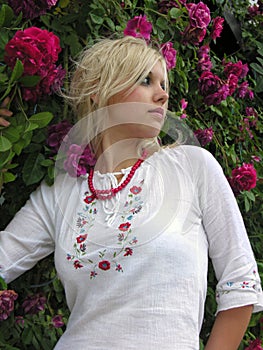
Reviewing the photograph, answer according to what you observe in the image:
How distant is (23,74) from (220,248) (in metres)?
0.57

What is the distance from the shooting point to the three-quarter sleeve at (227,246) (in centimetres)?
126

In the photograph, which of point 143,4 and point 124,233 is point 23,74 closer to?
point 124,233

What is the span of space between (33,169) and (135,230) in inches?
14.2

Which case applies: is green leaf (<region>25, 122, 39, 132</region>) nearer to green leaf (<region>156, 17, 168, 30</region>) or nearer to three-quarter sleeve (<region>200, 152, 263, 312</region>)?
three-quarter sleeve (<region>200, 152, 263, 312</region>)

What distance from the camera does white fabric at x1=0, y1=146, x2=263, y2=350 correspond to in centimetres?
124

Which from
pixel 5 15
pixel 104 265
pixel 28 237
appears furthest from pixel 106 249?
pixel 5 15

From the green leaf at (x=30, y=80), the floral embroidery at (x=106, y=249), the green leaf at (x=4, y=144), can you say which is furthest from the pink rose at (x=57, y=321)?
the green leaf at (x=30, y=80)

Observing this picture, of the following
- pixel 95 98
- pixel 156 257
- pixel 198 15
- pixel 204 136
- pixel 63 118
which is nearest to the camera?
pixel 156 257

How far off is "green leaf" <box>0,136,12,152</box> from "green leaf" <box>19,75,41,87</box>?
13cm

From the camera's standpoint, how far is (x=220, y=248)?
4.28 feet

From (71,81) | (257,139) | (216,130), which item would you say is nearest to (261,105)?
(257,139)

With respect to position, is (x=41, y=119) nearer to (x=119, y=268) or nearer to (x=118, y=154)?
(x=118, y=154)

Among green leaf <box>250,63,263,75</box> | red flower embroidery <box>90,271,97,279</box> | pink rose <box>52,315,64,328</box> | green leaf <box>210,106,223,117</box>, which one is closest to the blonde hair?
red flower embroidery <box>90,271,97,279</box>

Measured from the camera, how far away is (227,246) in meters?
1.29
